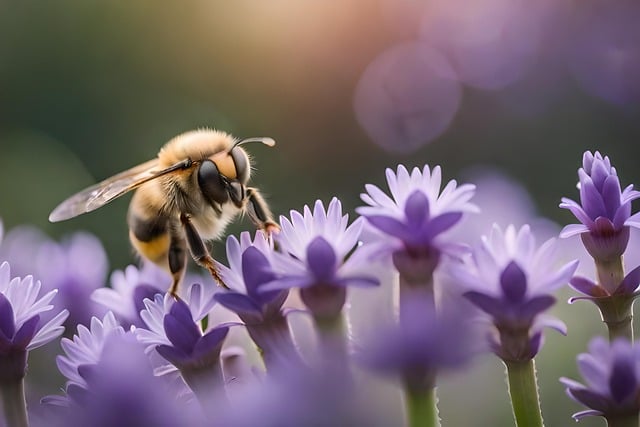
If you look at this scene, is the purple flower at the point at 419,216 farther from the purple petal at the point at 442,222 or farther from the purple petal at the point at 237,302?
the purple petal at the point at 237,302

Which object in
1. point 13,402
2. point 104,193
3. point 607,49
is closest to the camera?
point 13,402

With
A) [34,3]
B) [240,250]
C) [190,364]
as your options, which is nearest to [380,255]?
[240,250]

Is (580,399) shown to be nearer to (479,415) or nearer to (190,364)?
(190,364)

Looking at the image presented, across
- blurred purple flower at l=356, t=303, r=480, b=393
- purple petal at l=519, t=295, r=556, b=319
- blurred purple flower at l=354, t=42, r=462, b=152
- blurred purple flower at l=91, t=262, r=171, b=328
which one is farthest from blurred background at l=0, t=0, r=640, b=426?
blurred purple flower at l=356, t=303, r=480, b=393

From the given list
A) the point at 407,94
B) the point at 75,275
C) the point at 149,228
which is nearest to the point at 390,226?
the point at 149,228

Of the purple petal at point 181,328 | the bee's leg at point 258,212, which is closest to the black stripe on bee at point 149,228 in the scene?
the bee's leg at point 258,212

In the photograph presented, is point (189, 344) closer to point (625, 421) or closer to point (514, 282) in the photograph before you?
point (514, 282)
